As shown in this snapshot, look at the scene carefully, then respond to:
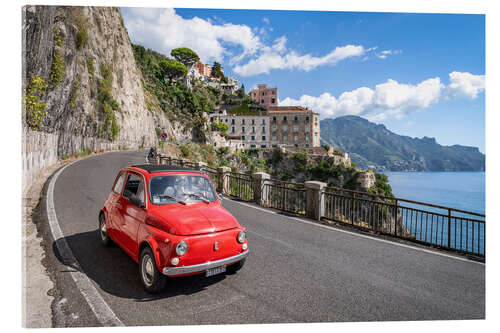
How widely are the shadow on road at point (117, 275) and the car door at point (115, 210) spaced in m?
0.39

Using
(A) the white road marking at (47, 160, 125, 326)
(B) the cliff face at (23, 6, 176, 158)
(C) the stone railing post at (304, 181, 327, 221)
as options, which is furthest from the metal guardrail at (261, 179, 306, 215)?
(B) the cliff face at (23, 6, 176, 158)

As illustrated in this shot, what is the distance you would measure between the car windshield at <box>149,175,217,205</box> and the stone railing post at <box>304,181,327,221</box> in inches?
179

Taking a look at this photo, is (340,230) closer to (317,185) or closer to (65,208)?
(317,185)

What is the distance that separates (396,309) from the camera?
3586mm

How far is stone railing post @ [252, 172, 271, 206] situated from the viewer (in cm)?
1078

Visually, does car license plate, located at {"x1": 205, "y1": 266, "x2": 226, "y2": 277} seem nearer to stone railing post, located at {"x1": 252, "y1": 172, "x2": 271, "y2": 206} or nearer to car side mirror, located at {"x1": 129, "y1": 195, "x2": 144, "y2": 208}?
car side mirror, located at {"x1": 129, "y1": 195, "x2": 144, "y2": 208}

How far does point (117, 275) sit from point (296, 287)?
2797 millimetres

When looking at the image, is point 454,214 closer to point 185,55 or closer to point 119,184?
point 119,184

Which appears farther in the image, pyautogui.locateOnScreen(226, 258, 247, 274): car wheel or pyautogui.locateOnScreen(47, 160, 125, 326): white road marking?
pyautogui.locateOnScreen(226, 258, 247, 274): car wheel

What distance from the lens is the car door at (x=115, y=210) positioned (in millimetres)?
4754

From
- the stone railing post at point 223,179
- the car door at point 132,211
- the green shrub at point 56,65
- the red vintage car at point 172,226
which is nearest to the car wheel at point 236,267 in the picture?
the red vintage car at point 172,226

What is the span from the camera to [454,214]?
57.9 meters

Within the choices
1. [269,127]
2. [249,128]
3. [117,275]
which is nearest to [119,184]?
[117,275]

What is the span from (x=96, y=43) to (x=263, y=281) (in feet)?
128
